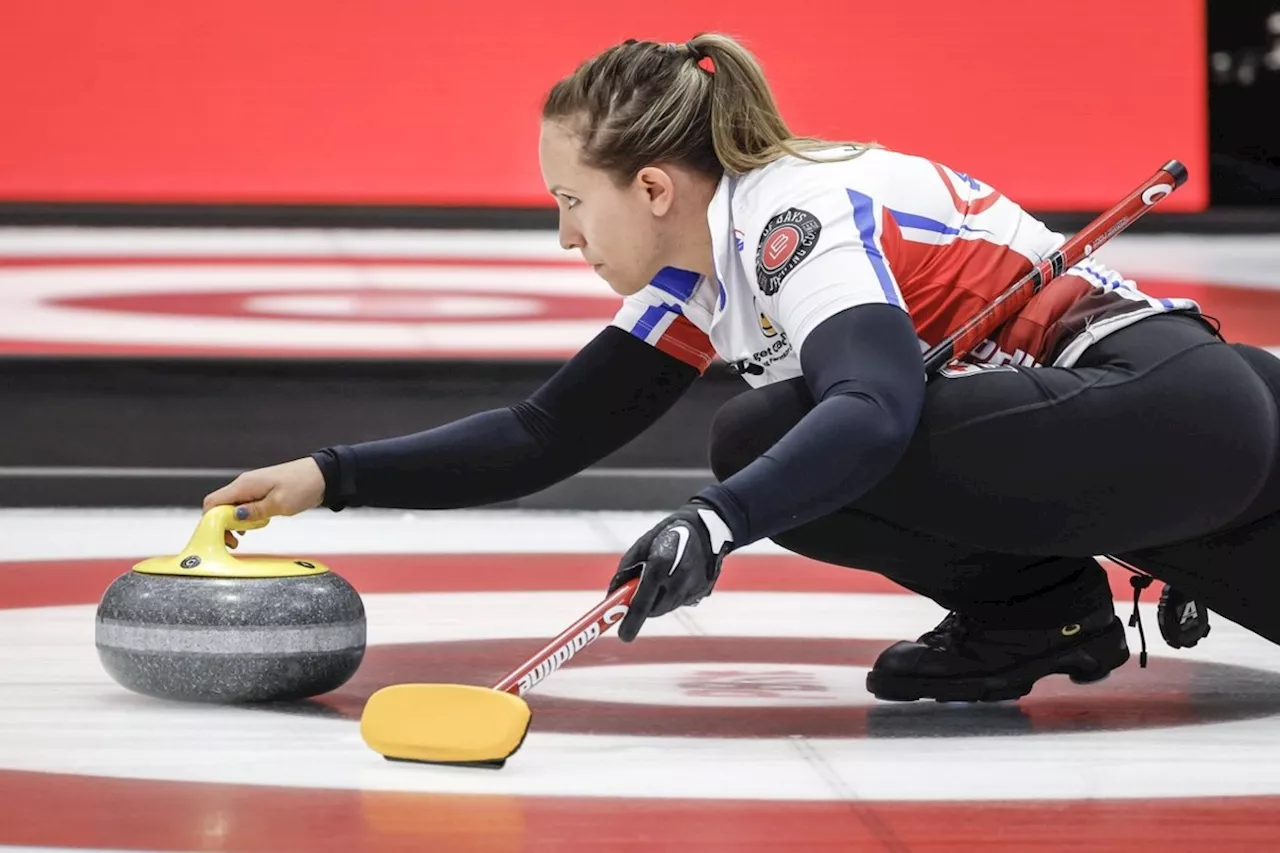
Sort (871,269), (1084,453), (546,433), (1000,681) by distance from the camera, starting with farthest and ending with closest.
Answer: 1. (546,433)
2. (1000,681)
3. (1084,453)
4. (871,269)

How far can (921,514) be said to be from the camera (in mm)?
2016

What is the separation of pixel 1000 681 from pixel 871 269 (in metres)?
0.59

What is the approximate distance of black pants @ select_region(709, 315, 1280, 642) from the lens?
1981 mm

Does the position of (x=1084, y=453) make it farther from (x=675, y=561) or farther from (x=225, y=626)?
(x=225, y=626)

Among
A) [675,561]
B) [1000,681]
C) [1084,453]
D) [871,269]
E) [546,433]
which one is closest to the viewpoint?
[675,561]

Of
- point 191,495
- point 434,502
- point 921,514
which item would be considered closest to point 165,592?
point 434,502

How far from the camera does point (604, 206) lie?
6.61ft

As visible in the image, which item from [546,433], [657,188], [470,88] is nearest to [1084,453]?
[657,188]

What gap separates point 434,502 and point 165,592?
355 millimetres

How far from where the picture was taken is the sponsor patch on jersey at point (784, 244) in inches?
72.5

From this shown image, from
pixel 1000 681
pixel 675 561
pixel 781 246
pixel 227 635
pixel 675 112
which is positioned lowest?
pixel 1000 681

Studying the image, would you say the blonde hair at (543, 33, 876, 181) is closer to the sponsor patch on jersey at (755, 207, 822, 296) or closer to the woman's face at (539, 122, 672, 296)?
the woman's face at (539, 122, 672, 296)

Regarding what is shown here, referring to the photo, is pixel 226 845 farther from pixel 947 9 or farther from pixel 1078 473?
pixel 947 9

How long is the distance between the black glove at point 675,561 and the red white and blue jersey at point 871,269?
0.79 feet
